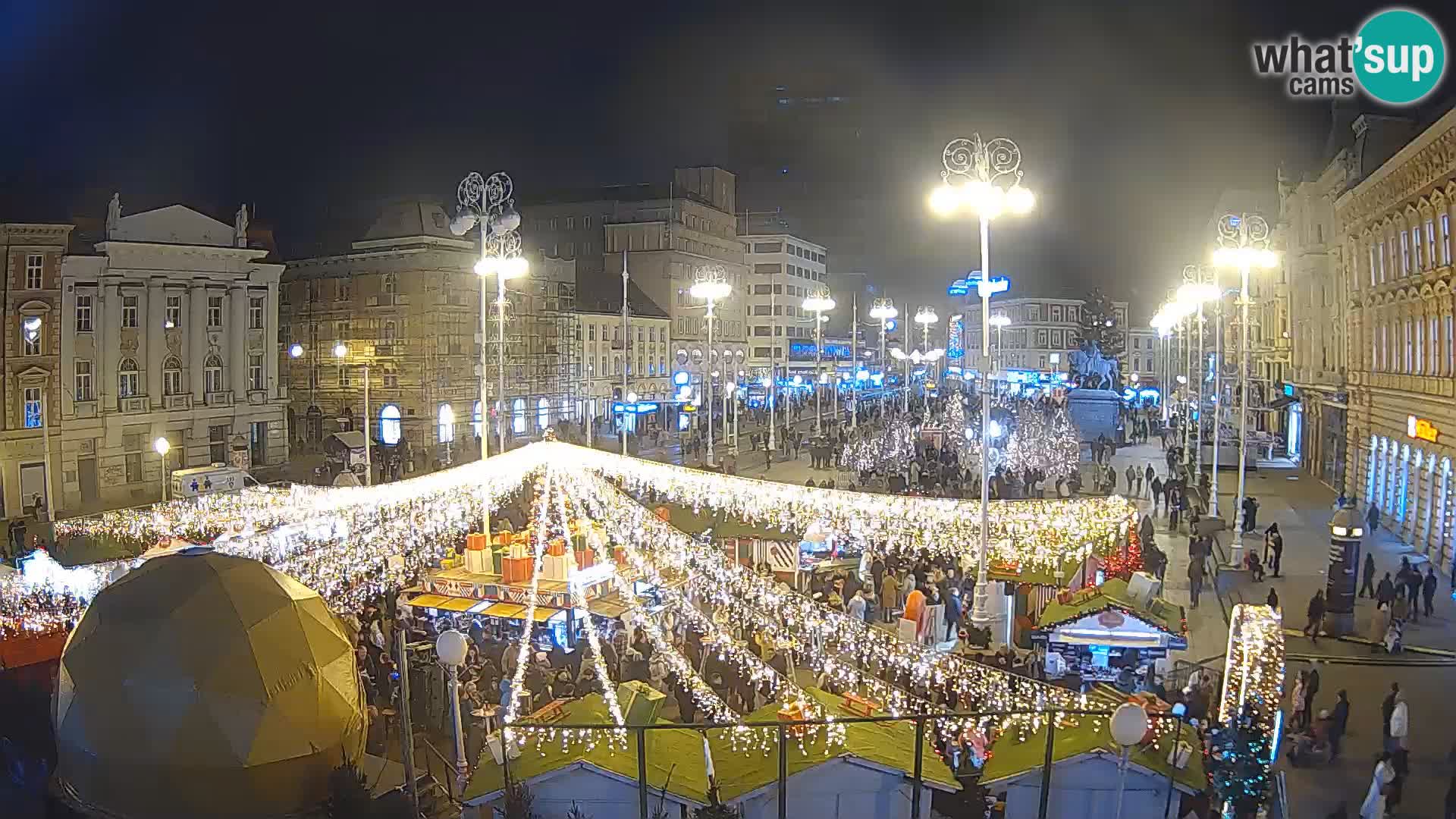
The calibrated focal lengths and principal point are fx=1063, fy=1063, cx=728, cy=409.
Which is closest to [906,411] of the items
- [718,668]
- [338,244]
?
[338,244]

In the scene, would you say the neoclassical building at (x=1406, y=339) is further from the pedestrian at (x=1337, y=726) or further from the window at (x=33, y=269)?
the window at (x=33, y=269)

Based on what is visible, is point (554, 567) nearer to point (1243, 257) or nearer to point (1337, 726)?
point (1337, 726)

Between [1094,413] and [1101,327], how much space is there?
22.2 m

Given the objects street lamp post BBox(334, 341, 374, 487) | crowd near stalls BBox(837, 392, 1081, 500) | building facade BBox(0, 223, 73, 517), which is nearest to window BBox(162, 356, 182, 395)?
building facade BBox(0, 223, 73, 517)

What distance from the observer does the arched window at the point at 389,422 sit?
1996 inches

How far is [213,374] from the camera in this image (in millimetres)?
43750

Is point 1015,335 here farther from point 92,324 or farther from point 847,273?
point 92,324

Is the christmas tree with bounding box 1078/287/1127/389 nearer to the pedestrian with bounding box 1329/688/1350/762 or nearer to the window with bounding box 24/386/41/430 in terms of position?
the pedestrian with bounding box 1329/688/1350/762

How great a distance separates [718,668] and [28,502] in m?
30.1

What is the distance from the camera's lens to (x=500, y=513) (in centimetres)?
2666

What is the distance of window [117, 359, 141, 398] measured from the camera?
39.5 metres

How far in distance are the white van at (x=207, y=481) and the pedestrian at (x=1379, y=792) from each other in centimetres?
2740

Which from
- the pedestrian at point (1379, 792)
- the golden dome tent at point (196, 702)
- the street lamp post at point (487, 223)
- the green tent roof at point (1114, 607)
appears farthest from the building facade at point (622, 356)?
the golden dome tent at point (196, 702)

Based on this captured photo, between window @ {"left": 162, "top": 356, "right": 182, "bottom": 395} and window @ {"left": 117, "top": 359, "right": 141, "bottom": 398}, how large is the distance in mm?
1099
